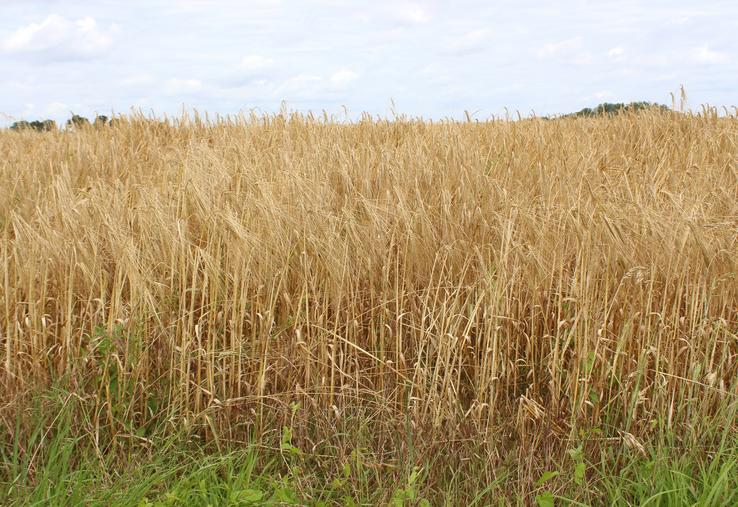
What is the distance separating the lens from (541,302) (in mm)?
2373

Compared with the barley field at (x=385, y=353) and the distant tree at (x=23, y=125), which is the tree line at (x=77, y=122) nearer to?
the distant tree at (x=23, y=125)

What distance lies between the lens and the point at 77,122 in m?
6.70

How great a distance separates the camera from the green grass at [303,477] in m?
1.86

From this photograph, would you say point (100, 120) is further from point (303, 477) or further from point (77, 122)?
point (303, 477)

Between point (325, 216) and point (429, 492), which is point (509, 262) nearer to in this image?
point (325, 216)

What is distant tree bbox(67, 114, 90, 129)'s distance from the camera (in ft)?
21.4

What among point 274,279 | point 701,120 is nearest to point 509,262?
point 274,279

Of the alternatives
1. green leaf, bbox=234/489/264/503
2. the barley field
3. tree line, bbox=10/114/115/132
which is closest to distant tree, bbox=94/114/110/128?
tree line, bbox=10/114/115/132

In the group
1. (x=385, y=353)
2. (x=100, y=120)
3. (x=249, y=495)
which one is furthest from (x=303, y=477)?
(x=100, y=120)

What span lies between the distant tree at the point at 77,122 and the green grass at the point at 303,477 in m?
4.98

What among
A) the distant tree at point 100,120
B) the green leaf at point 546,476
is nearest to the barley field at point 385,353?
the green leaf at point 546,476

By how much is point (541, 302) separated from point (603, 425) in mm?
452

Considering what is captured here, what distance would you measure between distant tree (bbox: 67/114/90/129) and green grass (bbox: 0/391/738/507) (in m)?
4.98

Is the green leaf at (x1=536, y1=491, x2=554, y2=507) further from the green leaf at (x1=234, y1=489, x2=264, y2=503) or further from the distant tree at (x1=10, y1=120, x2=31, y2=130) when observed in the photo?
the distant tree at (x1=10, y1=120, x2=31, y2=130)
